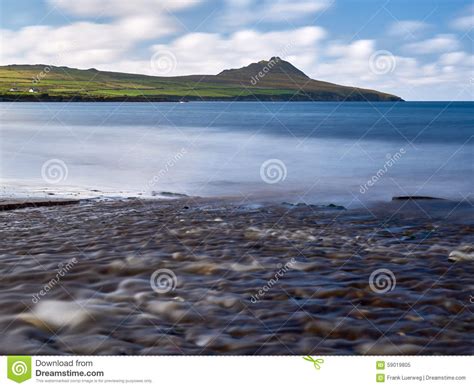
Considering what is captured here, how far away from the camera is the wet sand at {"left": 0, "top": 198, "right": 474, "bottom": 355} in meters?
7.13

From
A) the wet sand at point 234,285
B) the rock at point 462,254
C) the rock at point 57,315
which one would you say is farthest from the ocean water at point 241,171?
the rock at point 57,315

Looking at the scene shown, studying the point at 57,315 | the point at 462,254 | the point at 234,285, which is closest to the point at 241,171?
the point at 462,254

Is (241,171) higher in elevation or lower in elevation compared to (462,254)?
higher

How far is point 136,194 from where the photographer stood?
2192 centimetres

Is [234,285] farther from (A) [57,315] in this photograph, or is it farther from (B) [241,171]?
(B) [241,171]

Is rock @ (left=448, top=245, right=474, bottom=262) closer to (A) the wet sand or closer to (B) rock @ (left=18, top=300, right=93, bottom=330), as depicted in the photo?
(A) the wet sand

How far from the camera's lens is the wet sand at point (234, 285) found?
713cm

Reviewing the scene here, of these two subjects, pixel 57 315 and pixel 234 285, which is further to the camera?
pixel 234 285

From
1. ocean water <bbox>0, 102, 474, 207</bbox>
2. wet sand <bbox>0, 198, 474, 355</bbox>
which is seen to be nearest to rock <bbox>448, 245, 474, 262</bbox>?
wet sand <bbox>0, 198, 474, 355</bbox>

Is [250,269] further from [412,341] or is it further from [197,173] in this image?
[197,173]

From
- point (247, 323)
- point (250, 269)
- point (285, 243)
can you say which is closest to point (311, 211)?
point (285, 243)

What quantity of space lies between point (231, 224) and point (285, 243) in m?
2.63

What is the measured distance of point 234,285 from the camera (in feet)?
30.8

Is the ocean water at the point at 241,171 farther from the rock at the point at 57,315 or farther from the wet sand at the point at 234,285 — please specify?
the rock at the point at 57,315
